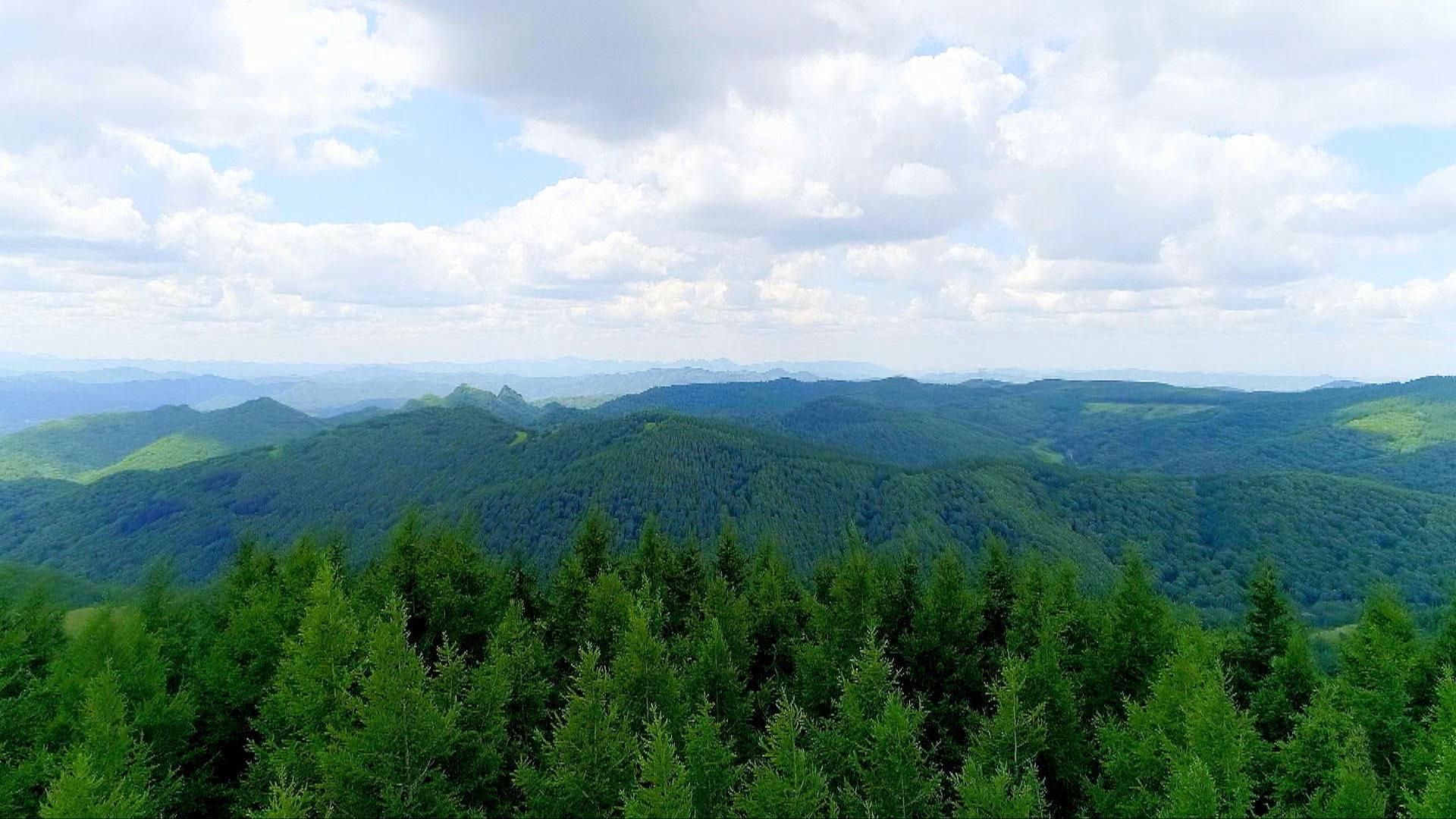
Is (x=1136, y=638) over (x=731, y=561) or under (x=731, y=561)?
over

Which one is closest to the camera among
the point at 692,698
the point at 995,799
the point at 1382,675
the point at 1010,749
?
the point at 995,799

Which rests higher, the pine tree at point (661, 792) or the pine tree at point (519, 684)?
the pine tree at point (661, 792)

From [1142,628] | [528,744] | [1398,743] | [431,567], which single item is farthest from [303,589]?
[1398,743]

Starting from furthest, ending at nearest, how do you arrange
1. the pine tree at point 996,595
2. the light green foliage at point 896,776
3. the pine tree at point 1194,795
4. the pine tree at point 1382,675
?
1. the pine tree at point 996,595
2. the pine tree at point 1382,675
3. the light green foliage at point 896,776
4. the pine tree at point 1194,795

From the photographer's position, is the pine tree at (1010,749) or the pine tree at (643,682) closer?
the pine tree at (1010,749)

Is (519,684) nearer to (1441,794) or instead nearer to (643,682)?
(643,682)

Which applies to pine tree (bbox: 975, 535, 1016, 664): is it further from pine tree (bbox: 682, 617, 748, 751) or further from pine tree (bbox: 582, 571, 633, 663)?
pine tree (bbox: 582, 571, 633, 663)

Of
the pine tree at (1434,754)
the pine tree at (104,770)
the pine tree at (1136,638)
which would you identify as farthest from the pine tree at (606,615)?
the pine tree at (1434,754)

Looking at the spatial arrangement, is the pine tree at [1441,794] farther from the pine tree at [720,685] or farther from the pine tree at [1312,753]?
the pine tree at [720,685]

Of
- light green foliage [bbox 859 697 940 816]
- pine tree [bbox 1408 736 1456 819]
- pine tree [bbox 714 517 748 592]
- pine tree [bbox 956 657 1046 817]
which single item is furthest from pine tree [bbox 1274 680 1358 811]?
pine tree [bbox 714 517 748 592]

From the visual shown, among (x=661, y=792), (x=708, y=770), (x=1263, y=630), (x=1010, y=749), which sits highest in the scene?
(x=661, y=792)

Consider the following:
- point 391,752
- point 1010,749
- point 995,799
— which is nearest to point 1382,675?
point 1010,749
